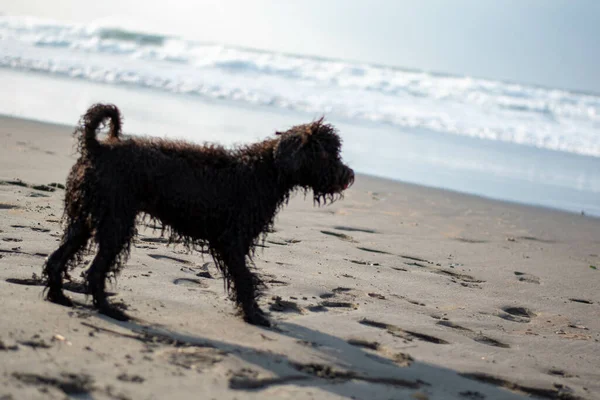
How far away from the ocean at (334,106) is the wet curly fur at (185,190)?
2.62 m

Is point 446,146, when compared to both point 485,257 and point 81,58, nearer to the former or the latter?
point 485,257

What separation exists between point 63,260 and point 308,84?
91.3 feet

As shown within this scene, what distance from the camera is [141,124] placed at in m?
14.3

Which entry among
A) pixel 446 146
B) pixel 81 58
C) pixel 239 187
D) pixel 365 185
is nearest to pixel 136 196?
pixel 239 187

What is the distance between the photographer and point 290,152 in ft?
15.7

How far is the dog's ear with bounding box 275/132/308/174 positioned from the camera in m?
4.75

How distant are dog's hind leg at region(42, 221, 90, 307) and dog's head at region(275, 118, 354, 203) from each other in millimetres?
1377

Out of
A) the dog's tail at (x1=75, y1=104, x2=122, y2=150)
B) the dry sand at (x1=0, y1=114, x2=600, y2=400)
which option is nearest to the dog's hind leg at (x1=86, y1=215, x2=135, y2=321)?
the dry sand at (x1=0, y1=114, x2=600, y2=400)

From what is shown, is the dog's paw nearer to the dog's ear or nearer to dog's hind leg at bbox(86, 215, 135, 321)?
dog's hind leg at bbox(86, 215, 135, 321)

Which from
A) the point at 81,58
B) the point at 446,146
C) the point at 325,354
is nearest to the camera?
the point at 325,354

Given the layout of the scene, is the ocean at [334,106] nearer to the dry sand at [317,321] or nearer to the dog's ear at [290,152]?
the dry sand at [317,321]

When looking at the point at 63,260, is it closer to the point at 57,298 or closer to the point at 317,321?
the point at 57,298

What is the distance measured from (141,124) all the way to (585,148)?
14.9 metres

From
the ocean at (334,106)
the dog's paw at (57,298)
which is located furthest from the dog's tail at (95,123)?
the ocean at (334,106)
